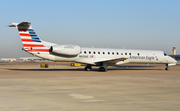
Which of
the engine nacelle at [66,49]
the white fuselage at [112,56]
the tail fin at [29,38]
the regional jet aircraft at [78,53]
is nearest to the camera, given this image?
the tail fin at [29,38]

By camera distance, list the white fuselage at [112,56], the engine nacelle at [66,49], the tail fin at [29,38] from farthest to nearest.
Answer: the white fuselage at [112,56] < the engine nacelle at [66,49] < the tail fin at [29,38]

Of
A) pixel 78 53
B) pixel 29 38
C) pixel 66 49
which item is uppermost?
pixel 29 38

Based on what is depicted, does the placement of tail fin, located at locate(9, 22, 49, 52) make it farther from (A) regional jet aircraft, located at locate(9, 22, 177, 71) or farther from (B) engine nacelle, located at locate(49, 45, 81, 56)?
(B) engine nacelle, located at locate(49, 45, 81, 56)

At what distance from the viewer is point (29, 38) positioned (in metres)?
26.1

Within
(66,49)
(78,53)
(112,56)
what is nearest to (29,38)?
(66,49)

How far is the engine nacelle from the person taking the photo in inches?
1048

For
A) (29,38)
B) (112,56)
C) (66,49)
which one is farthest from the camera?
(112,56)

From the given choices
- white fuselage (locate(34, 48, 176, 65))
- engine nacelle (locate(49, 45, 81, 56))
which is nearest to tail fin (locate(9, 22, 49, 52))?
white fuselage (locate(34, 48, 176, 65))

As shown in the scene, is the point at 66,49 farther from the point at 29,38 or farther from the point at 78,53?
the point at 29,38

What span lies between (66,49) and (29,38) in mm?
4751

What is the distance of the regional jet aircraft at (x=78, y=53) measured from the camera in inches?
1025

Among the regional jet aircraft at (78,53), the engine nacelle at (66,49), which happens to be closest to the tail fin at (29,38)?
the regional jet aircraft at (78,53)

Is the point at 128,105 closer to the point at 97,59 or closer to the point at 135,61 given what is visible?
the point at 97,59

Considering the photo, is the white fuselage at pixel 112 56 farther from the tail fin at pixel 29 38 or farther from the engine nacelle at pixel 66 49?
the tail fin at pixel 29 38
